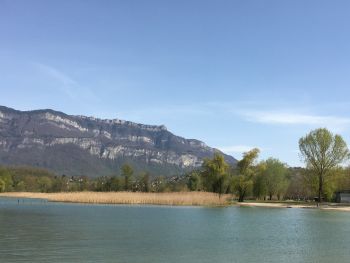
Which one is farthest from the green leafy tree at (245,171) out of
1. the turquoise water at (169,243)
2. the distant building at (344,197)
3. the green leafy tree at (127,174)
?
the turquoise water at (169,243)

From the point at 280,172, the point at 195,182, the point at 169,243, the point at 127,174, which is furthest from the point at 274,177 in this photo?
the point at 169,243

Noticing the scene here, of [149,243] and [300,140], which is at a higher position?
[300,140]

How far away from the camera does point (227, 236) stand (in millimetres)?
31188

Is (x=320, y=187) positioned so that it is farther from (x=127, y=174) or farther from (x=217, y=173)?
(x=127, y=174)

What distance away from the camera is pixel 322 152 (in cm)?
8675

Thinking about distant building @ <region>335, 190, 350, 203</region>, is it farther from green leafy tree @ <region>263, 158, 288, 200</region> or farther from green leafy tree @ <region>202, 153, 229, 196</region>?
green leafy tree @ <region>202, 153, 229, 196</region>

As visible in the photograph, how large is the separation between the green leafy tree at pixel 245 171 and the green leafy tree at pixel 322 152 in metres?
9.23

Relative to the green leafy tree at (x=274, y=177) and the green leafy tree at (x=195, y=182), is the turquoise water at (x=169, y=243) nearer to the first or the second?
the green leafy tree at (x=274, y=177)

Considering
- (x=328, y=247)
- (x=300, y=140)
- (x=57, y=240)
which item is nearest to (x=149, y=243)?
(x=57, y=240)

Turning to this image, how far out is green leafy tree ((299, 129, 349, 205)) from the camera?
86000 millimetres

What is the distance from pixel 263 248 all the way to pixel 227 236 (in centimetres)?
560

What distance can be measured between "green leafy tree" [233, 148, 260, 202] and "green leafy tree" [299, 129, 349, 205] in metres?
9.23

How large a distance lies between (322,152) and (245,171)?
14647 mm

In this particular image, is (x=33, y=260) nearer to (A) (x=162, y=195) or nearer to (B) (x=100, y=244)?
(B) (x=100, y=244)
